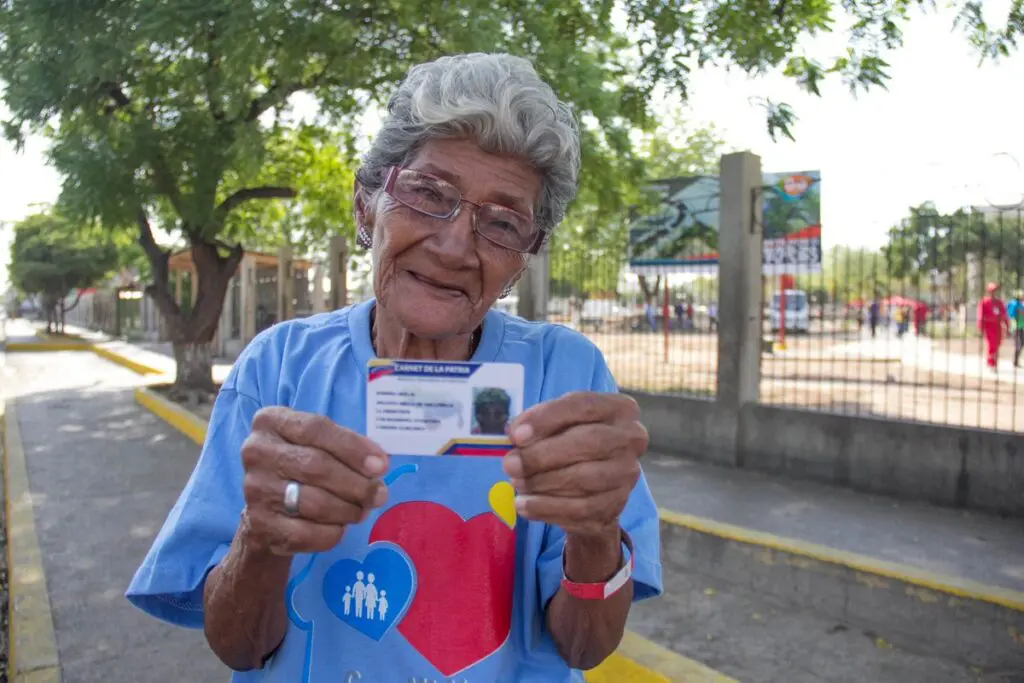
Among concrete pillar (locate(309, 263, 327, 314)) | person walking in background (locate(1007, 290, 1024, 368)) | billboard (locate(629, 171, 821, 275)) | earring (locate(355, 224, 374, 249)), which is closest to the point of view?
earring (locate(355, 224, 374, 249))

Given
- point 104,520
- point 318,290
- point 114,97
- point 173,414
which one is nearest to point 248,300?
point 318,290

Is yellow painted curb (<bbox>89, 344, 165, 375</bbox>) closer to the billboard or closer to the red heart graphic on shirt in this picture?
the billboard

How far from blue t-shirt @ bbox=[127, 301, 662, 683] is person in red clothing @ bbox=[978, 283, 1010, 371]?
717 cm

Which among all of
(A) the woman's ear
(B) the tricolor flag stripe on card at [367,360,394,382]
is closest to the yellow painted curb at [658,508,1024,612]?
(A) the woman's ear

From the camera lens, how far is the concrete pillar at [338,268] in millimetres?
11945

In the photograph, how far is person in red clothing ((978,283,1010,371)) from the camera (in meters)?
8.07

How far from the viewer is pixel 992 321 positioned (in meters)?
10.1

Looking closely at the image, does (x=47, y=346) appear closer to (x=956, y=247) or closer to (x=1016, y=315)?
(x=1016, y=315)

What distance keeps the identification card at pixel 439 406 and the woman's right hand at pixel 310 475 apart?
0.06 m

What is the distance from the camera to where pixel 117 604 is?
4371 millimetres

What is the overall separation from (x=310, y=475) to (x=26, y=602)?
4.01 metres

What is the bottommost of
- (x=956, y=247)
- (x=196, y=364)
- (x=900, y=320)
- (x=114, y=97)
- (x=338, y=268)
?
(x=196, y=364)

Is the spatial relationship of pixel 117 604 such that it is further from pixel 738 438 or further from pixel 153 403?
pixel 153 403

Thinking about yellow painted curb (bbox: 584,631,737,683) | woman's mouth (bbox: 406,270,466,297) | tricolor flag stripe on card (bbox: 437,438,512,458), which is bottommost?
yellow painted curb (bbox: 584,631,737,683)
